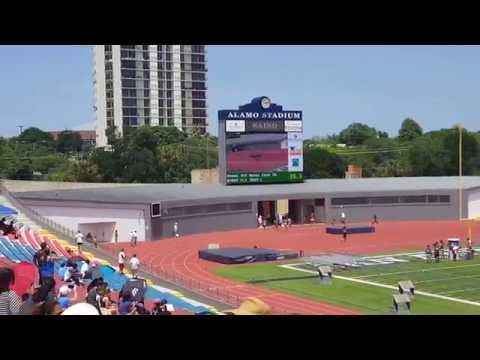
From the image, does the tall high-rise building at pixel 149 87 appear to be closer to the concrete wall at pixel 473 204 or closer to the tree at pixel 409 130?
the tree at pixel 409 130

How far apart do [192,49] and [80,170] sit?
Answer: 38.7 m

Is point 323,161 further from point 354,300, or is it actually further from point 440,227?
point 354,300

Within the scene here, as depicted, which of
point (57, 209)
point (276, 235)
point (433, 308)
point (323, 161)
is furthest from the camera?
point (323, 161)

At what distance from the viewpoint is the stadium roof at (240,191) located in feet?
92.3

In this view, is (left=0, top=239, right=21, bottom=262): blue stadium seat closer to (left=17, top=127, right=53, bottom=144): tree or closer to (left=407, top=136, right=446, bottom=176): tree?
(left=407, top=136, right=446, bottom=176): tree

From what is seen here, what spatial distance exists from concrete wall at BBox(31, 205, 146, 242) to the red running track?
127 centimetres

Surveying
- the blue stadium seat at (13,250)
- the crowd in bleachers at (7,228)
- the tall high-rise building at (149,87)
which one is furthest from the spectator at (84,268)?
the tall high-rise building at (149,87)

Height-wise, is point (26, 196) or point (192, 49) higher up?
point (192, 49)

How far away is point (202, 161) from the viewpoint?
175ft

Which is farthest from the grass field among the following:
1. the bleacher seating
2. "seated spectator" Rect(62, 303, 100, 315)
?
"seated spectator" Rect(62, 303, 100, 315)

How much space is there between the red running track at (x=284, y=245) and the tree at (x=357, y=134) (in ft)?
123
